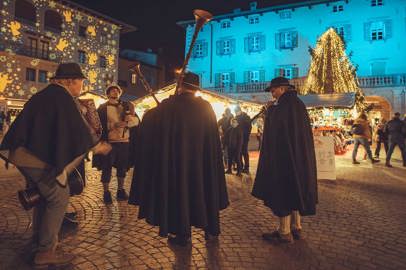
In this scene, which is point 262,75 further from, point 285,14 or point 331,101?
point 331,101

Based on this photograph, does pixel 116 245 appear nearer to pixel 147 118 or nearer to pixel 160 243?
pixel 160 243

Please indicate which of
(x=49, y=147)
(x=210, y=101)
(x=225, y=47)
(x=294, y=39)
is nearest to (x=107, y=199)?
(x=49, y=147)

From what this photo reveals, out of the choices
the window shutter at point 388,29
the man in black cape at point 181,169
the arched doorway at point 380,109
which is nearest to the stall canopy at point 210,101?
the man in black cape at point 181,169

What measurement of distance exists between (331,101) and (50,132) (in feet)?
41.1

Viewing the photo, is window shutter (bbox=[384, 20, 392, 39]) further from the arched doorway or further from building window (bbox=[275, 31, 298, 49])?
building window (bbox=[275, 31, 298, 49])

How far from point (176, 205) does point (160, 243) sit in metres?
0.70

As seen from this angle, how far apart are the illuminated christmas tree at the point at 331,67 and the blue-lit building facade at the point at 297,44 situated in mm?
8671

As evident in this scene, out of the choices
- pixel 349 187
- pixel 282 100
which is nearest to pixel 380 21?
pixel 349 187

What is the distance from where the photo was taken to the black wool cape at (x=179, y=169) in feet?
11.4

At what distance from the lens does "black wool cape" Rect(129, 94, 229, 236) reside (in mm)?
3463

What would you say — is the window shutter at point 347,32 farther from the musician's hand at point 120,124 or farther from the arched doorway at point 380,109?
the musician's hand at point 120,124

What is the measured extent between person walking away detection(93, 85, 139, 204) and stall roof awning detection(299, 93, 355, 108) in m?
9.61

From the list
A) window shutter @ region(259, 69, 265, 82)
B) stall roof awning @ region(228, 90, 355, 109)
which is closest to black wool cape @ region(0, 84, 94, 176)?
stall roof awning @ region(228, 90, 355, 109)

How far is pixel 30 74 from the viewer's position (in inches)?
1139
